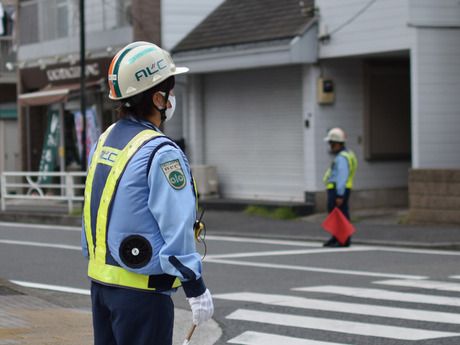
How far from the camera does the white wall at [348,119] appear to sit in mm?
23031

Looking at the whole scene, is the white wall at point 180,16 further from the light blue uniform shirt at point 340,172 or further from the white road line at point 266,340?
the white road line at point 266,340

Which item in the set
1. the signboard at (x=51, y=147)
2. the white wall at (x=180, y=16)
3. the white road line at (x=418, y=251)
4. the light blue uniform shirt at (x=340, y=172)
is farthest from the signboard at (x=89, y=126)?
the white road line at (x=418, y=251)

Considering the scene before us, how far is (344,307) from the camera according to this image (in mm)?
10672

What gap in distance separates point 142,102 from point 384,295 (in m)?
7.15

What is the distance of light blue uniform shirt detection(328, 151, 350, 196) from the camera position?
17.0 metres

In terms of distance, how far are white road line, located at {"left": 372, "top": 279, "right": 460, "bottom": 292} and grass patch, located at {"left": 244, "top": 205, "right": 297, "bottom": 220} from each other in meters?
9.85

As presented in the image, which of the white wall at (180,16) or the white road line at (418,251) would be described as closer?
the white road line at (418,251)

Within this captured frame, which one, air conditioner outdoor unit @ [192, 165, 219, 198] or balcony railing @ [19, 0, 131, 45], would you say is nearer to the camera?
air conditioner outdoor unit @ [192, 165, 219, 198]

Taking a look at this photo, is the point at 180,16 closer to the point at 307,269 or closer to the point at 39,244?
the point at 39,244

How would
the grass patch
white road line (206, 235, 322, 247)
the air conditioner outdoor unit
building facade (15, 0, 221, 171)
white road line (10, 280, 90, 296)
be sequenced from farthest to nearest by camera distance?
building facade (15, 0, 221, 171)
the air conditioner outdoor unit
the grass patch
white road line (206, 235, 322, 247)
white road line (10, 280, 90, 296)

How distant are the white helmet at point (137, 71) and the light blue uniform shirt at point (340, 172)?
12372mm

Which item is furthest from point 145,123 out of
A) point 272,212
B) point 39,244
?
point 272,212

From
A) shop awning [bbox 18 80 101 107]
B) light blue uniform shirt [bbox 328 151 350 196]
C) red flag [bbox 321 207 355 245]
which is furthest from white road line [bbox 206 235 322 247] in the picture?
shop awning [bbox 18 80 101 107]

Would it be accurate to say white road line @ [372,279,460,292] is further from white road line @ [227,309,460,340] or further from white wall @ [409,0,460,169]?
white wall @ [409,0,460,169]
